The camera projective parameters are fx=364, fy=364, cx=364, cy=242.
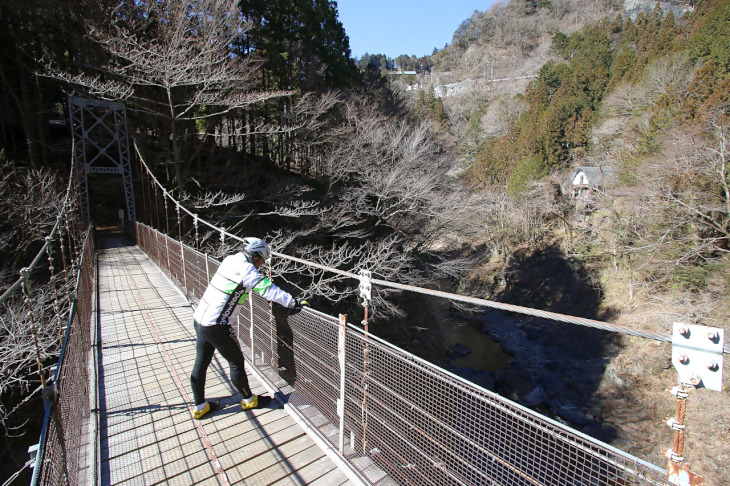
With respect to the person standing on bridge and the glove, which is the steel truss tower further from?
the glove

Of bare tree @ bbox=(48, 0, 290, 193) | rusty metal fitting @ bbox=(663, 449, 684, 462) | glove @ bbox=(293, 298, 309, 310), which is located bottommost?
rusty metal fitting @ bbox=(663, 449, 684, 462)

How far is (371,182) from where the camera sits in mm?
12500

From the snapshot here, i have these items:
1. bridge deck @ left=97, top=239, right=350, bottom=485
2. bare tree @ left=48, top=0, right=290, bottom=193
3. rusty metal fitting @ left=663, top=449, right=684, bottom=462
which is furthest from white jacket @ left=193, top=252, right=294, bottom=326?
bare tree @ left=48, top=0, right=290, bottom=193

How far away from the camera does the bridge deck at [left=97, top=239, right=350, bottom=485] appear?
221cm

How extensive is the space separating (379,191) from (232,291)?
10263 millimetres

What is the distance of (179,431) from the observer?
2.60 meters

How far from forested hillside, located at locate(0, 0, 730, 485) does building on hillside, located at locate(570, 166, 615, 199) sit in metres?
0.58

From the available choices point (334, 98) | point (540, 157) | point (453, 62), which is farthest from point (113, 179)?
point (453, 62)

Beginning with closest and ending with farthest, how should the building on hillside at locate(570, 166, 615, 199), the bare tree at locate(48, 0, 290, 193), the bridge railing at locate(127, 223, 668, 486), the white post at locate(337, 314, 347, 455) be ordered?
the bridge railing at locate(127, 223, 668, 486) < the white post at locate(337, 314, 347, 455) < the bare tree at locate(48, 0, 290, 193) < the building on hillside at locate(570, 166, 615, 199)

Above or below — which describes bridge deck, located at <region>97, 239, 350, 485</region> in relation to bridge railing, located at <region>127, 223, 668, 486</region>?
below

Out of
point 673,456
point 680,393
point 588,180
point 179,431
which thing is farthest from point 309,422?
point 588,180

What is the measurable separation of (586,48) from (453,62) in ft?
138

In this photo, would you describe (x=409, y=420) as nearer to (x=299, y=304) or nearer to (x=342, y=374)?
(x=342, y=374)

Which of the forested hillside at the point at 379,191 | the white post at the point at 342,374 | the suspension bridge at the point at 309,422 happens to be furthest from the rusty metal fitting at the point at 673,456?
the forested hillside at the point at 379,191
